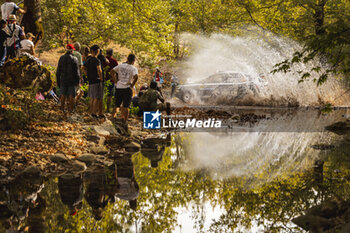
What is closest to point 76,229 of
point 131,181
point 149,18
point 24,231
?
point 24,231

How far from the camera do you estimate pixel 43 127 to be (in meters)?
9.74

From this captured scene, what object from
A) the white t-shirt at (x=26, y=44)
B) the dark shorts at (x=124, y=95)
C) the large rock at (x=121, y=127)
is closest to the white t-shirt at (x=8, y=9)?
the white t-shirt at (x=26, y=44)

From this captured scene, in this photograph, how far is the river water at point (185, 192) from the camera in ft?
16.4

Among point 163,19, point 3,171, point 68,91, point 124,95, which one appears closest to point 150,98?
point 124,95

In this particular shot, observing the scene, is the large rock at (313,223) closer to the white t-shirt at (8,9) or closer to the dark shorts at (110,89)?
the dark shorts at (110,89)

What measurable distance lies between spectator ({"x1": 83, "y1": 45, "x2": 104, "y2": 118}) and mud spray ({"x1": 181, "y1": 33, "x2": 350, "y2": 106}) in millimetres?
8746

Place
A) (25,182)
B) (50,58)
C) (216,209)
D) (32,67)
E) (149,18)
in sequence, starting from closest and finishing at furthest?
(216,209) < (25,182) < (32,67) < (149,18) < (50,58)

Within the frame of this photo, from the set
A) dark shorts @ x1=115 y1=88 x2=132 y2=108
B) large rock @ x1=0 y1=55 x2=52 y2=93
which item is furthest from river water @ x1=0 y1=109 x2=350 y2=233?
large rock @ x1=0 y1=55 x2=52 y2=93

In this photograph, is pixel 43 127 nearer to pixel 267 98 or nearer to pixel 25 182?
pixel 25 182

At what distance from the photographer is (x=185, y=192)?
250 inches

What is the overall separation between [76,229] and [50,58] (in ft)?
111

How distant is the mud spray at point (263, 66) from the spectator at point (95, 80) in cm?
875

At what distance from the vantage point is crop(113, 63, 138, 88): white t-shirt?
11.7 metres

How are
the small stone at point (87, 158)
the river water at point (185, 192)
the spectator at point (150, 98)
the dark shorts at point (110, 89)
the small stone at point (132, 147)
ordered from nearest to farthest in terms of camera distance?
the river water at point (185, 192) < the small stone at point (87, 158) < the small stone at point (132, 147) < the spectator at point (150, 98) < the dark shorts at point (110, 89)
